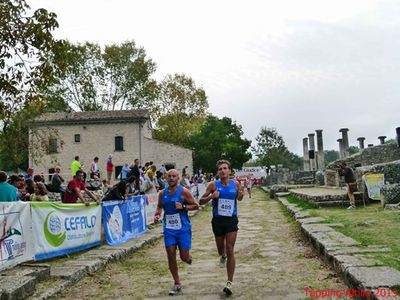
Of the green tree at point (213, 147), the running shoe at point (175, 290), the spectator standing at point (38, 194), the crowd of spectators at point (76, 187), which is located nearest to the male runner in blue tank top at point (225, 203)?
the running shoe at point (175, 290)

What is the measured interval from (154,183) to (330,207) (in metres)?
6.66

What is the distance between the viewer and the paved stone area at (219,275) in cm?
590

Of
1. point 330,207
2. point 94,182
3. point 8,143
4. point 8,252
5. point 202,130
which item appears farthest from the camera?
point 202,130

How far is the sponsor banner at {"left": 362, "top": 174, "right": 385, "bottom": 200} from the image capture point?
1477cm

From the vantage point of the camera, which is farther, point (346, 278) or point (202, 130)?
point (202, 130)

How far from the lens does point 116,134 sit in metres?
46.9

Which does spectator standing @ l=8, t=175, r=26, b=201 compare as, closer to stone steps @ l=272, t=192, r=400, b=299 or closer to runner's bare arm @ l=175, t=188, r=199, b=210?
runner's bare arm @ l=175, t=188, r=199, b=210

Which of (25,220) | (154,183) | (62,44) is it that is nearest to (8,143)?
(154,183)

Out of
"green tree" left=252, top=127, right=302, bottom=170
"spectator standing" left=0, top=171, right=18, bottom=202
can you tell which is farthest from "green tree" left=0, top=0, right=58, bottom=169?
"green tree" left=252, top=127, right=302, bottom=170

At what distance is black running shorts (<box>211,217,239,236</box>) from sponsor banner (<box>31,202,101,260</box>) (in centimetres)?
334

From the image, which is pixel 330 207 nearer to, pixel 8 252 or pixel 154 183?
pixel 154 183

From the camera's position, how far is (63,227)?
8430mm

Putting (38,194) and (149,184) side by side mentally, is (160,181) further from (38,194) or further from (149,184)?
(38,194)

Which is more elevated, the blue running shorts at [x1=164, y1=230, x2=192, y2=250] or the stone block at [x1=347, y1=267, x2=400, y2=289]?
the blue running shorts at [x1=164, y1=230, x2=192, y2=250]
